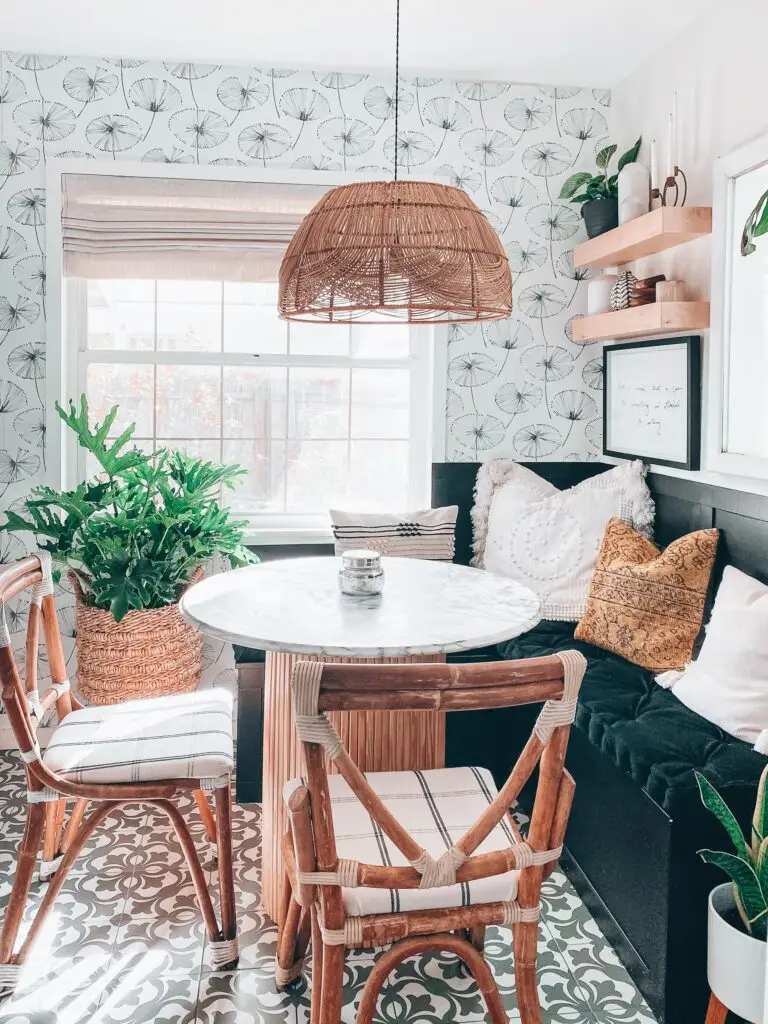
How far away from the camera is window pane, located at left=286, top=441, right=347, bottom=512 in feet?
11.9

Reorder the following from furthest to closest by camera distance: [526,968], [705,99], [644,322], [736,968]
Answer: [644,322] < [705,99] < [736,968] < [526,968]

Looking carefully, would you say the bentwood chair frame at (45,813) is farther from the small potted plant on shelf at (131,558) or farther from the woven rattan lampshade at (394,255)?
the woven rattan lampshade at (394,255)

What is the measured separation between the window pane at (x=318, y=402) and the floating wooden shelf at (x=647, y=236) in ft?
3.51

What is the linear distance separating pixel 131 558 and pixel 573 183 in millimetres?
2119

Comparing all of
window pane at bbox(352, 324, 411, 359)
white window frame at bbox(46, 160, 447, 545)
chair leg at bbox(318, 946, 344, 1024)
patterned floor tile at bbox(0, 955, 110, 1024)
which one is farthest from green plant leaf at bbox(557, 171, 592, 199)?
patterned floor tile at bbox(0, 955, 110, 1024)

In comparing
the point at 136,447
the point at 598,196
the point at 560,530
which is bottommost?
the point at 560,530

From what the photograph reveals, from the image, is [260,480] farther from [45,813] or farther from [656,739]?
[656,739]

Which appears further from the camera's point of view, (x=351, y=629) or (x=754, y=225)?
(x=754, y=225)

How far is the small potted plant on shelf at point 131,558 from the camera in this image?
2.94 m

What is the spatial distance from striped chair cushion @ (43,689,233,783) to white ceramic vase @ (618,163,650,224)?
7.02ft

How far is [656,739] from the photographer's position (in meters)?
2.07

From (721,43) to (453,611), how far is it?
2019mm

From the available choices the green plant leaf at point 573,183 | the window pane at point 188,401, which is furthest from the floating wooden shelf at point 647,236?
the window pane at point 188,401

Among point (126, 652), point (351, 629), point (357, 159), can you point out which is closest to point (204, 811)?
point (126, 652)
